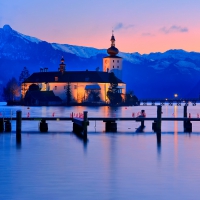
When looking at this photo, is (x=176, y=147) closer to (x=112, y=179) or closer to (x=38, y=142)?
(x=38, y=142)

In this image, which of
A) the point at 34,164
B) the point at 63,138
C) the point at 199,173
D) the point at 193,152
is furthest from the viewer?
the point at 63,138

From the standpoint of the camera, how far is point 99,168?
34031 mm

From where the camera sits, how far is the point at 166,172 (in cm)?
3253

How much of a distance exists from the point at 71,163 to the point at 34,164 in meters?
2.30

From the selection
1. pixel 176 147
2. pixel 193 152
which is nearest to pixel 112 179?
pixel 193 152

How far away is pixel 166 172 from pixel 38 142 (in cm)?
1932

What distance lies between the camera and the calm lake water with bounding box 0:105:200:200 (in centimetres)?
2645

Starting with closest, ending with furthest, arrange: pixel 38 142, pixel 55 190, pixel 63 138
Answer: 1. pixel 55 190
2. pixel 38 142
3. pixel 63 138

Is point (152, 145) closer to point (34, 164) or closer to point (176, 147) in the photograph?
point (176, 147)

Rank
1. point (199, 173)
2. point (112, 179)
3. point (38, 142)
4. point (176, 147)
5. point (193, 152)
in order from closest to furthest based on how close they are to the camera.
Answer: point (112, 179), point (199, 173), point (193, 152), point (176, 147), point (38, 142)

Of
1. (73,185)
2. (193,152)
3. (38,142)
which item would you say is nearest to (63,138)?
(38,142)

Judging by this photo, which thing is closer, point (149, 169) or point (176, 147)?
point (149, 169)

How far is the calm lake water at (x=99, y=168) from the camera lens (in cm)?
2645

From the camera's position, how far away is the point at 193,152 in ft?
141
